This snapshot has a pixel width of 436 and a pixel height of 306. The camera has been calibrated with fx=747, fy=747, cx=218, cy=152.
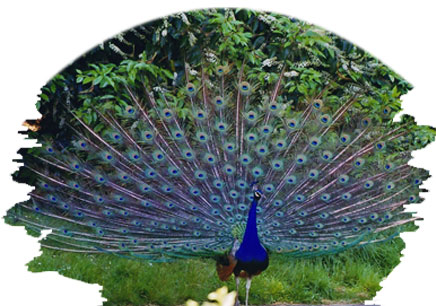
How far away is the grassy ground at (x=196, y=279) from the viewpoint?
6.15 m

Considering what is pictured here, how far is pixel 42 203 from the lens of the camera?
6348 mm

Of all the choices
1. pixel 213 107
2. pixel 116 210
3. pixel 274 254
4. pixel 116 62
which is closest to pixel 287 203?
pixel 274 254

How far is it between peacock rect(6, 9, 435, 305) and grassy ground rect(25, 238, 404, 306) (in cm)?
19

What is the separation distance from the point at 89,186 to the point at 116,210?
334 millimetres

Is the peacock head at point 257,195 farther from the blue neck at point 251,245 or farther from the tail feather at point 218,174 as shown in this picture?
the tail feather at point 218,174

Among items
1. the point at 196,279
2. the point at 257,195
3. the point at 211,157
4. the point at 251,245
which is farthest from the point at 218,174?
the point at 196,279

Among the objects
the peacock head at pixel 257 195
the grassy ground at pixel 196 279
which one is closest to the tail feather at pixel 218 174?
the grassy ground at pixel 196 279

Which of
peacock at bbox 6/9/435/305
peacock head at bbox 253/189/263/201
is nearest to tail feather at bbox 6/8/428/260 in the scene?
peacock at bbox 6/9/435/305

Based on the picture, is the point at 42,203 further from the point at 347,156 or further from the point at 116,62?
the point at 347,156

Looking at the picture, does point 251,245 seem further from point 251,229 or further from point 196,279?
point 196,279

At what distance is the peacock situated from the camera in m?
6.09

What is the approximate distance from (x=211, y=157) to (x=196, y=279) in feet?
3.39

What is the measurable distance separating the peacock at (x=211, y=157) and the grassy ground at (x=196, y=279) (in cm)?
19

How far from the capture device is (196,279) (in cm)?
625
